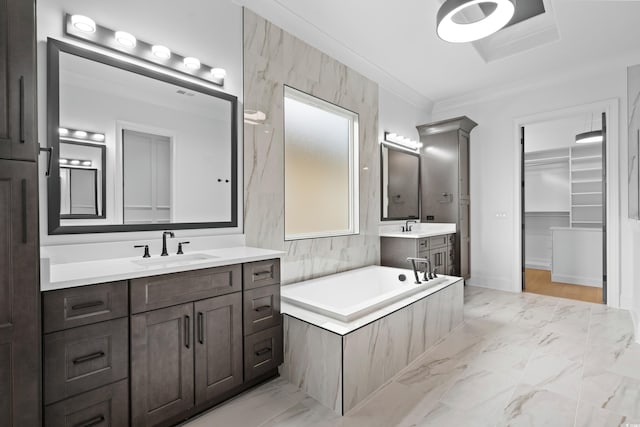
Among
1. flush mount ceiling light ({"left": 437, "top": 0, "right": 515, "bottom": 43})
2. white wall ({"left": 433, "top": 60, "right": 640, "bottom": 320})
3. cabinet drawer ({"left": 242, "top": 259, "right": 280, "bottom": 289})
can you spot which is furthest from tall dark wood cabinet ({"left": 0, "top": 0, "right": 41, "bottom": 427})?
white wall ({"left": 433, "top": 60, "right": 640, "bottom": 320})

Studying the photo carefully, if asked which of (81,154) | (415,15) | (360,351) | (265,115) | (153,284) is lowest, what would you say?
(360,351)

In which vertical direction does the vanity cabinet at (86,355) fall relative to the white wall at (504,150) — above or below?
below

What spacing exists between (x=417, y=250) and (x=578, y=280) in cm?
306

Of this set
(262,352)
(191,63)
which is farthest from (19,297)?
(191,63)

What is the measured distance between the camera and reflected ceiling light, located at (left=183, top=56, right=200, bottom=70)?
221 cm

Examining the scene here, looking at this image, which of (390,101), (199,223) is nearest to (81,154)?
(199,223)

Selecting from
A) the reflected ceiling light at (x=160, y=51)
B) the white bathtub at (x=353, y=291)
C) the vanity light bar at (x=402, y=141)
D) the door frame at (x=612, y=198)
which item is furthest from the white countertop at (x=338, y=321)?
the door frame at (x=612, y=198)

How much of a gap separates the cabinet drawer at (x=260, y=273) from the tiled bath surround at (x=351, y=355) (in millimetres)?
305

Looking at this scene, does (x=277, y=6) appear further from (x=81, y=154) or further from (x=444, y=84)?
(x=444, y=84)

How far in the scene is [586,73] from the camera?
3.81 m

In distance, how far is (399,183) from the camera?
4.36 meters

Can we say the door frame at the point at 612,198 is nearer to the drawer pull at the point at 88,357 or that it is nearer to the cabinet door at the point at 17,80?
the drawer pull at the point at 88,357

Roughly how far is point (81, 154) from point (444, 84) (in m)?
4.31

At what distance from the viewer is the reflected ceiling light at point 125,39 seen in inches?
74.8
